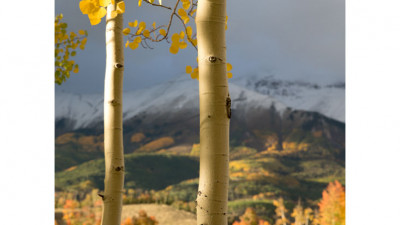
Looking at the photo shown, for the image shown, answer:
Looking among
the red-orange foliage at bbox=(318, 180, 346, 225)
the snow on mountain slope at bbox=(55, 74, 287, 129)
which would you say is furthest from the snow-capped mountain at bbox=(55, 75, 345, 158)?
the red-orange foliage at bbox=(318, 180, 346, 225)

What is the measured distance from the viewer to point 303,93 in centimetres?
410

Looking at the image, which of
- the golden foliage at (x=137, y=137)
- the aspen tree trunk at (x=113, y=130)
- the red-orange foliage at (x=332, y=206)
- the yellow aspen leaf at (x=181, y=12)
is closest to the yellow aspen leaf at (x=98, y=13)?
the yellow aspen leaf at (x=181, y=12)

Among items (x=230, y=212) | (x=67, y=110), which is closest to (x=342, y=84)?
(x=230, y=212)

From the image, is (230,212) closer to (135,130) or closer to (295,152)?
(295,152)

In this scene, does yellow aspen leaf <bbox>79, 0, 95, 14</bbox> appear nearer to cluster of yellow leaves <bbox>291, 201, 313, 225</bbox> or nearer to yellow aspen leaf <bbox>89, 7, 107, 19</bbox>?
yellow aspen leaf <bbox>89, 7, 107, 19</bbox>

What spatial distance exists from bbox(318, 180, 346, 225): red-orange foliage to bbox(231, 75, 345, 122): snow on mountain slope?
2.83 ft

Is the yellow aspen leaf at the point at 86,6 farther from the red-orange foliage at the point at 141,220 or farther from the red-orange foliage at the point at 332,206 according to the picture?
the red-orange foliage at the point at 332,206

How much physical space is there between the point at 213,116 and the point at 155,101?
144 inches

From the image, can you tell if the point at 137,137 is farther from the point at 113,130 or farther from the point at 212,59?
the point at 212,59

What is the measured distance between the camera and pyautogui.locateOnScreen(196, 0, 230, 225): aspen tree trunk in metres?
0.73

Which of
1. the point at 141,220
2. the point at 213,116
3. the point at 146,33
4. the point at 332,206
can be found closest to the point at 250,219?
the point at 332,206

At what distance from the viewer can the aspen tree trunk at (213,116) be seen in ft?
2.38

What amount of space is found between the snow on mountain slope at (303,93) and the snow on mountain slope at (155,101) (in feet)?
0.25

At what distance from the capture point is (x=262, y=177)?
3.66 m
